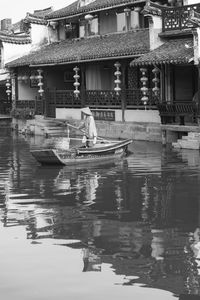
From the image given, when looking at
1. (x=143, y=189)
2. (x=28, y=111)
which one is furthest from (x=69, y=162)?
(x=28, y=111)

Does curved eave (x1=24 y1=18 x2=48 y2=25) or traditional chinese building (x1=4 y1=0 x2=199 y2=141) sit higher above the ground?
curved eave (x1=24 y1=18 x2=48 y2=25)

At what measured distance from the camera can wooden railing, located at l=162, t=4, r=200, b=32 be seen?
23328 mm

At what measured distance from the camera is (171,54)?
23.2m

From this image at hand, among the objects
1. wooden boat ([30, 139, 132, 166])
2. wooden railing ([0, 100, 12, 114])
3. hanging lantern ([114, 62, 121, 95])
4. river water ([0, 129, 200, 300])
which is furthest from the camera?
→ wooden railing ([0, 100, 12, 114])

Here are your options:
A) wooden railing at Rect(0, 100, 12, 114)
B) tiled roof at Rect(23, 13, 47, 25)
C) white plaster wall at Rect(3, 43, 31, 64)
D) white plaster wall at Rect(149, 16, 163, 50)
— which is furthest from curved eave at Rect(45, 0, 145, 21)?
wooden railing at Rect(0, 100, 12, 114)

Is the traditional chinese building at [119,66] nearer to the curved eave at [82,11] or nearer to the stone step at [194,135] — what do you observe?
the curved eave at [82,11]

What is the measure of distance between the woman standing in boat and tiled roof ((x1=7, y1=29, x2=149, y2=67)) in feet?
20.9

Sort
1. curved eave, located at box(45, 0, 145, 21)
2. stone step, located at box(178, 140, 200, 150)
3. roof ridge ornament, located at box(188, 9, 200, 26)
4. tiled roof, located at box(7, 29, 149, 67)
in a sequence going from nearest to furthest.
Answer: roof ridge ornament, located at box(188, 9, 200, 26), stone step, located at box(178, 140, 200, 150), tiled roof, located at box(7, 29, 149, 67), curved eave, located at box(45, 0, 145, 21)

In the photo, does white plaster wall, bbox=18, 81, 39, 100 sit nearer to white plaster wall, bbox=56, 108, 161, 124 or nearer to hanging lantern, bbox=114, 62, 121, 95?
white plaster wall, bbox=56, 108, 161, 124

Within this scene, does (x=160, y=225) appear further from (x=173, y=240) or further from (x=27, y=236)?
(x=27, y=236)

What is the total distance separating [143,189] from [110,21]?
17490 millimetres

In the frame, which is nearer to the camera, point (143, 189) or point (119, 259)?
point (119, 259)

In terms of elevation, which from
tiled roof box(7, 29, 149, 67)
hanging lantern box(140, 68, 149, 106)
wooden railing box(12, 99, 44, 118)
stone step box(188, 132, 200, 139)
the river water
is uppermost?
tiled roof box(7, 29, 149, 67)

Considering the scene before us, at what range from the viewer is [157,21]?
2495 centimetres
